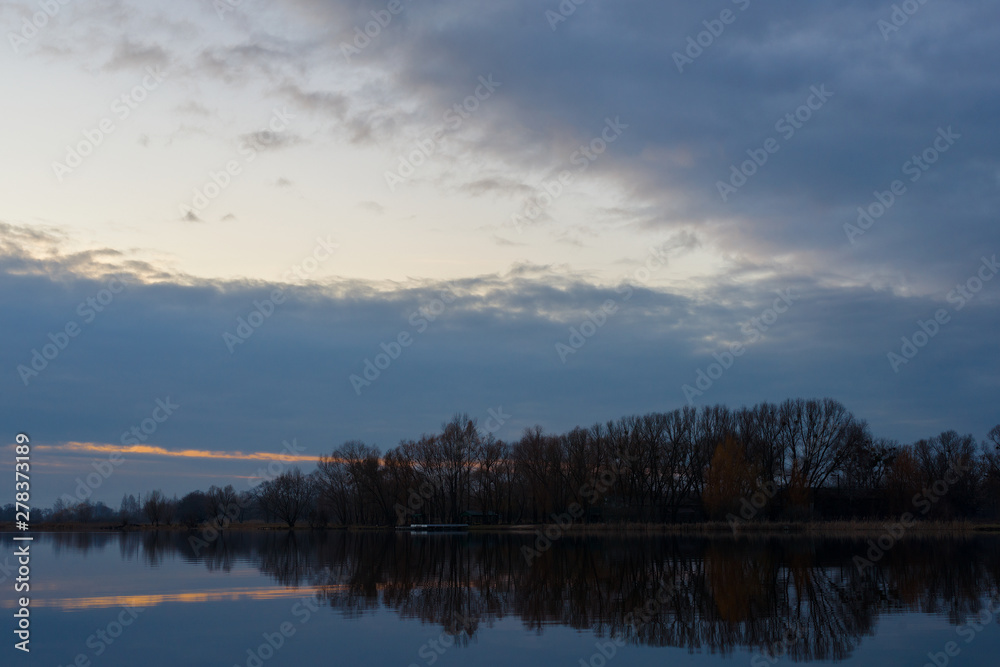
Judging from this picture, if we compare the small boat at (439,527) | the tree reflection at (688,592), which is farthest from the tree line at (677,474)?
the tree reflection at (688,592)

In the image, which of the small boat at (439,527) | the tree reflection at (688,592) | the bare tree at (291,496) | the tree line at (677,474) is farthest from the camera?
the bare tree at (291,496)

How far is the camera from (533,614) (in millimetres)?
17984

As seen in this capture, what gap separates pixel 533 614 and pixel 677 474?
67522 millimetres

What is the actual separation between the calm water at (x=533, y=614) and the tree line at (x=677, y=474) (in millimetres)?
45268

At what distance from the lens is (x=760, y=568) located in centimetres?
2733

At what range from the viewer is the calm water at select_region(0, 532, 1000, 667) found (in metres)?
13.6

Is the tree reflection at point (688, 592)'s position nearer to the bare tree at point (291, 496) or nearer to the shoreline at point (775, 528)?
the shoreline at point (775, 528)

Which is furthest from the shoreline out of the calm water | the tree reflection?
the calm water

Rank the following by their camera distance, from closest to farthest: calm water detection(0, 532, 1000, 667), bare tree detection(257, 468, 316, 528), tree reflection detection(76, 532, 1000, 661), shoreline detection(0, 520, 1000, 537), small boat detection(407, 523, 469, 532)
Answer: calm water detection(0, 532, 1000, 667) < tree reflection detection(76, 532, 1000, 661) < shoreline detection(0, 520, 1000, 537) < small boat detection(407, 523, 469, 532) < bare tree detection(257, 468, 316, 528)

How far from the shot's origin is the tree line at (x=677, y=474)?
2872 inches

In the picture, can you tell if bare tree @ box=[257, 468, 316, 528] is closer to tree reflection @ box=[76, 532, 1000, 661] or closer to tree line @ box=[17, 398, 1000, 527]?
tree line @ box=[17, 398, 1000, 527]

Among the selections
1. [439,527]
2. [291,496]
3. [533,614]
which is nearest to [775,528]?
[439,527]

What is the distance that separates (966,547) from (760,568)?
1733 cm

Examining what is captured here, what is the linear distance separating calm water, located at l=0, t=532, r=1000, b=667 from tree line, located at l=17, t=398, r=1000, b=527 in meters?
45.3
